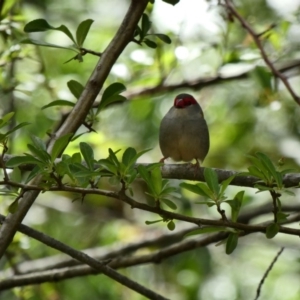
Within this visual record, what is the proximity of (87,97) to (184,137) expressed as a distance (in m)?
1.36

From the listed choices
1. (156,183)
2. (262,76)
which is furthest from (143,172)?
(262,76)

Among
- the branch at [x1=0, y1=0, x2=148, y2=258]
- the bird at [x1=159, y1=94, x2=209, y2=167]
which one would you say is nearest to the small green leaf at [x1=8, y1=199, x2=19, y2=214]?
the branch at [x1=0, y1=0, x2=148, y2=258]

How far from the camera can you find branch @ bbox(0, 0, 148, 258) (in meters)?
2.89

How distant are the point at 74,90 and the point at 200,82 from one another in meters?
2.14

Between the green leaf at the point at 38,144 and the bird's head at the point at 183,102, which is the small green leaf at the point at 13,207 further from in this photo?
the bird's head at the point at 183,102

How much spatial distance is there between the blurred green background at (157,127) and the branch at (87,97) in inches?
74.9

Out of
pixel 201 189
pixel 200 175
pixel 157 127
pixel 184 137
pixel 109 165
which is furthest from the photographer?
pixel 157 127

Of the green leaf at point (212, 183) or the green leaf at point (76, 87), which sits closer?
the green leaf at point (212, 183)

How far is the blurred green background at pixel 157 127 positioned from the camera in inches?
208

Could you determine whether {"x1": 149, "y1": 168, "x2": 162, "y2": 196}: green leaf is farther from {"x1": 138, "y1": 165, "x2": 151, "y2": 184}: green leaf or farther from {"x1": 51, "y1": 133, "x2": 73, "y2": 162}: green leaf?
{"x1": 51, "y1": 133, "x2": 73, "y2": 162}: green leaf

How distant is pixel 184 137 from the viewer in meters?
4.31

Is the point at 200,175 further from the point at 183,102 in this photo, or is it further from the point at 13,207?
the point at 183,102

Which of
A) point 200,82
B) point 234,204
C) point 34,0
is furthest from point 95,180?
point 34,0

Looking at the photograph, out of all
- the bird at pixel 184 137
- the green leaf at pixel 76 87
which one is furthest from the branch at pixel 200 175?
the bird at pixel 184 137
